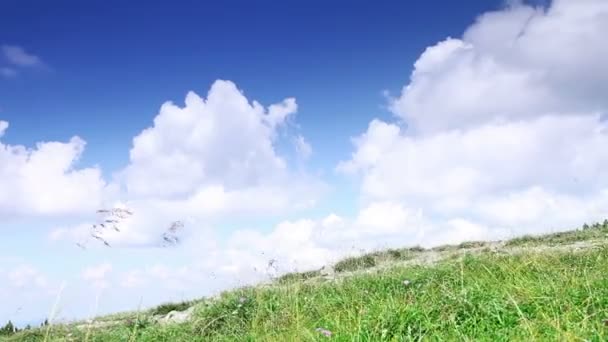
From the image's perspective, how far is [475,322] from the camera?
7305mm

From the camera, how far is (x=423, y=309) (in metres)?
7.94

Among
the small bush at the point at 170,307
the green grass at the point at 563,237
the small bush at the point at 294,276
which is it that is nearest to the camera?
the small bush at the point at 294,276

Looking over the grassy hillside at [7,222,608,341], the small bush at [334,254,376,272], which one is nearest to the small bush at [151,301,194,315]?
the grassy hillside at [7,222,608,341]

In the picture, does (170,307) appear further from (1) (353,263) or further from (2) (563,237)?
(2) (563,237)

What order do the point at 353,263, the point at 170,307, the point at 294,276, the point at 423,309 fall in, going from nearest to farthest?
the point at 423,309 → the point at 170,307 → the point at 294,276 → the point at 353,263

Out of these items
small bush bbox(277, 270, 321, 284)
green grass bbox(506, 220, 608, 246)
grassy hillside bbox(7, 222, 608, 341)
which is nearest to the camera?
grassy hillside bbox(7, 222, 608, 341)

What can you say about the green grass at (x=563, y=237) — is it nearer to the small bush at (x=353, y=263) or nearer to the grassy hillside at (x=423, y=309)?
the small bush at (x=353, y=263)

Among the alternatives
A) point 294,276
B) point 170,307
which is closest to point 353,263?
point 294,276

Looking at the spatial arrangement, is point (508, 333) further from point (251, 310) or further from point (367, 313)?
point (251, 310)

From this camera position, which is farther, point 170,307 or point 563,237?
point 563,237

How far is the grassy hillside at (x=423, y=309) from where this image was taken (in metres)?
6.89

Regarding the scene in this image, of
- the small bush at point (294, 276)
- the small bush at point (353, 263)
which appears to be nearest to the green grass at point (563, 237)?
the small bush at point (353, 263)

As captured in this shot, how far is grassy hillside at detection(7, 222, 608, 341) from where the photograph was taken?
22.6 ft

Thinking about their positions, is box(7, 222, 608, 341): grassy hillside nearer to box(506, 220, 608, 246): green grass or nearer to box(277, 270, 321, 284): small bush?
box(277, 270, 321, 284): small bush
